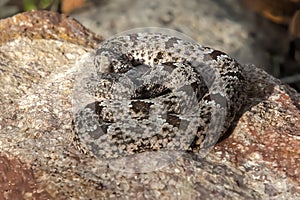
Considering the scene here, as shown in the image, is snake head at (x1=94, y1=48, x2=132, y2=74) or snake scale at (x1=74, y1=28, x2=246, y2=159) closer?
snake scale at (x1=74, y1=28, x2=246, y2=159)

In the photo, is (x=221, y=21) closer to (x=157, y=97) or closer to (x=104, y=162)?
(x=157, y=97)

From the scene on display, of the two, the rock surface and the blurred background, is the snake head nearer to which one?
the rock surface

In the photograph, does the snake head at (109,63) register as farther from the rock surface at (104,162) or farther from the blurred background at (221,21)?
the blurred background at (221,21)

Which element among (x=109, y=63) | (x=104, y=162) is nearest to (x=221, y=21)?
(x=109, y=63)

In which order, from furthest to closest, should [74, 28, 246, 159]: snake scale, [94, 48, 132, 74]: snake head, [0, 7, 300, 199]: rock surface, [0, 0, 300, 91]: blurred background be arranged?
[0, 0, 300, 91]: blurred background, [94, 48, 132, 74]: snake head, [74, 28, 246, 159]: snake scale, [0, 7, 300, 199]: rock surface

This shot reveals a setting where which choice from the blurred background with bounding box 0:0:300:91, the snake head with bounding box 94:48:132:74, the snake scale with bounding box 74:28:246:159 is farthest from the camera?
the blurred background with bounding box 0:0:300:91

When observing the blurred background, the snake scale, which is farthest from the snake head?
the blurred background

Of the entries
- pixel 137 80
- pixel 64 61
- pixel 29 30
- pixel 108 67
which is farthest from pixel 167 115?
pixel 29 30
